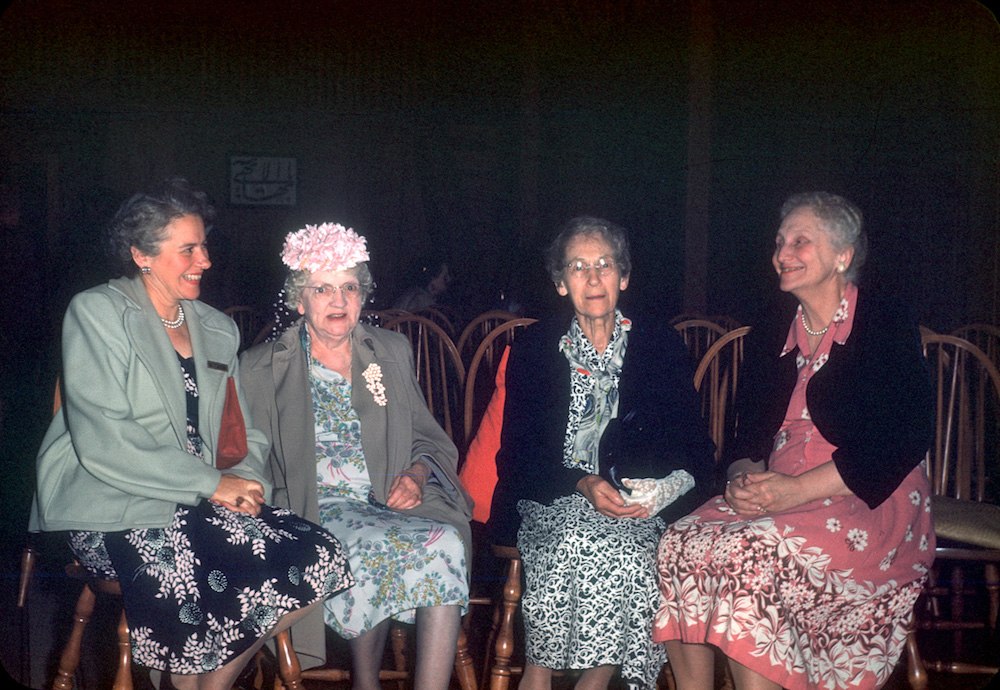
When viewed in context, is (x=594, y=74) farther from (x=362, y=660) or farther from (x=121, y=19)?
(x=362, y=660)

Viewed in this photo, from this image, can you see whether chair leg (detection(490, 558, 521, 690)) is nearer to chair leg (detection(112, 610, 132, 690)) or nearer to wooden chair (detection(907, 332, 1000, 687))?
chair leg (detection(112, 610, 132, 690))

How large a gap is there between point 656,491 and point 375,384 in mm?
814

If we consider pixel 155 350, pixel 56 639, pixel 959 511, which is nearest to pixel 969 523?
pixel 959 511

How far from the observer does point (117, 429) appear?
188cm

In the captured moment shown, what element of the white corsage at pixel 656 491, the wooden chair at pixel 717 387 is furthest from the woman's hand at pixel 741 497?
the wooden chair at pixel 717 387

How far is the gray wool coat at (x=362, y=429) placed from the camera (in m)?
2.22

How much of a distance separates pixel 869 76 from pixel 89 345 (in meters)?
4.39

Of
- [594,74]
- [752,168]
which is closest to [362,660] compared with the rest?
[752,168]

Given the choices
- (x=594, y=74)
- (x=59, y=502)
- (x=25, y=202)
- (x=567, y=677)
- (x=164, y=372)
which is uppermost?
(x=594, y=74)

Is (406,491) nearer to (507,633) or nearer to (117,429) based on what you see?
(507,633)

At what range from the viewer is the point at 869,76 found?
469 centimetres

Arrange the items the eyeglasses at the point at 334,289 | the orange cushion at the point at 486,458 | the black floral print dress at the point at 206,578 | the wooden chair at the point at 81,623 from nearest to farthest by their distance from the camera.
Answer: the black floral print dress at the point at 206,578, the wooden chair at the point at 81,623, the eyeglasses at the point at 334,289, the orange cushion at the point at 486,458

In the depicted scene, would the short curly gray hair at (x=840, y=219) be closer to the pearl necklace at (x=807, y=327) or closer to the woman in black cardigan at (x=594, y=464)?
the pearl necklace at (x=807, y=327)

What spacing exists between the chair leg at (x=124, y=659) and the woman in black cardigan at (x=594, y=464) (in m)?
0.94
